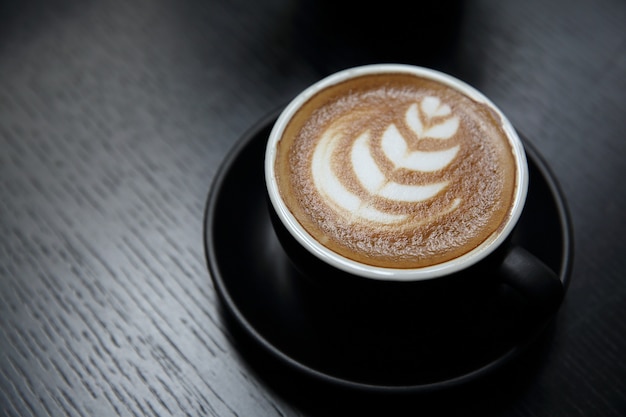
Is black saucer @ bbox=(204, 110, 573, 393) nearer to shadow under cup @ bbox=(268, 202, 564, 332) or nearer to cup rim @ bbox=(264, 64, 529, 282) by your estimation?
shadow under cup @ bbox=(268, 202, 564, 332)

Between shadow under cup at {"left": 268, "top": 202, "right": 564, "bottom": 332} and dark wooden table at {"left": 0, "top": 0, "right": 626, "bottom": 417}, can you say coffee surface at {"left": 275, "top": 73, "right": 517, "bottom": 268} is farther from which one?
dark wooden table at {"left": 0, "top": 0, "right": 626, "bottom": 417}

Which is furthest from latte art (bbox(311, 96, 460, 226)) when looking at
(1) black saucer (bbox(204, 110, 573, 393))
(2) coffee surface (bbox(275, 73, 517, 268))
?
(1) black saucer (bbox(204, 110, 573, 393))

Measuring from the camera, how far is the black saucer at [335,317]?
703 millimetres

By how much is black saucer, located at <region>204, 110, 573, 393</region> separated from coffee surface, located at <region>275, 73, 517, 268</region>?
0.12 m

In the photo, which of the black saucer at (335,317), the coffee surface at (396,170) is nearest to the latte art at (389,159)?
the coffee surface at (396,170)

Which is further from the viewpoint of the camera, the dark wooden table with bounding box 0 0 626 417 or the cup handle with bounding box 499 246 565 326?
the dark wooden table with bounding box 0 0 626 417

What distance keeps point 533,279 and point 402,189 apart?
0.62 feet

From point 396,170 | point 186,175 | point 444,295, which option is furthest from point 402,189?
point 186,175

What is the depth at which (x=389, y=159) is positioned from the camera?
0.75 metres

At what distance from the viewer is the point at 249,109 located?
1.01 m

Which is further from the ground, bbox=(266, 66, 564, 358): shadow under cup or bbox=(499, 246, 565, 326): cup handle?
bbox=(499, 246, 565, 326): cup handle

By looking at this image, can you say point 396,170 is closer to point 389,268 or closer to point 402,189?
point 402,189

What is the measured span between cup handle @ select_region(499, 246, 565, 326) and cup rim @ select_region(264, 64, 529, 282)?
1.2 inches

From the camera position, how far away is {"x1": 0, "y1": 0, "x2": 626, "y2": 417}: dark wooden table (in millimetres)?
761
